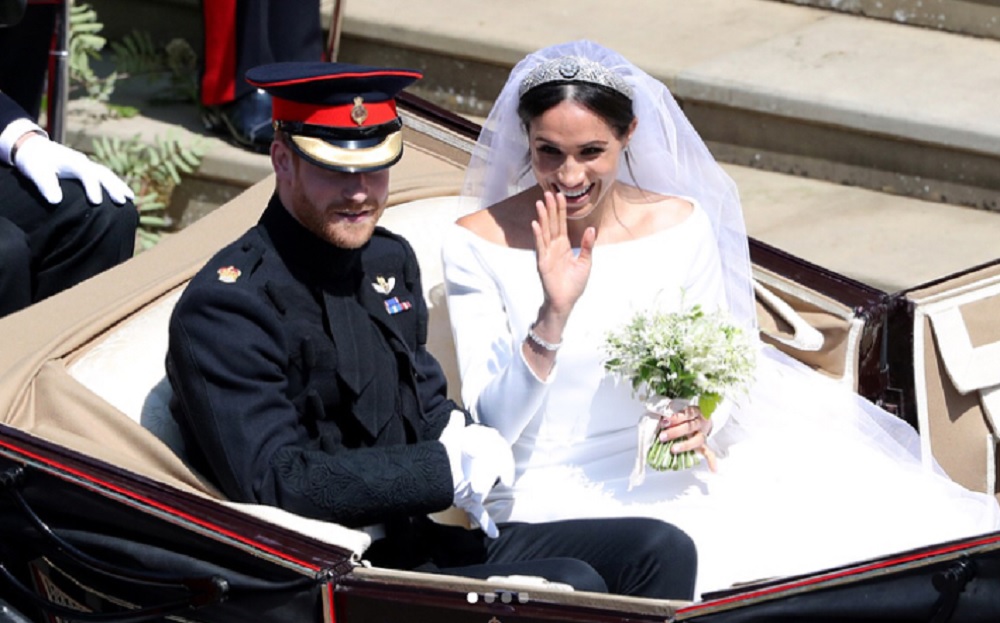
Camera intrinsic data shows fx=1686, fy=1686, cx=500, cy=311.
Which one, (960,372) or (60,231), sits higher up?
(960,372)

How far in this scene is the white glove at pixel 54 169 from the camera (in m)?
3.35

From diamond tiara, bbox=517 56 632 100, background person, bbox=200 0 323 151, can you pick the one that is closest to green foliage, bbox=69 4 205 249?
background person, bbox=200 0 323 151

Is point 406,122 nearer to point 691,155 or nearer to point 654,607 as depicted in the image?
point 691,155

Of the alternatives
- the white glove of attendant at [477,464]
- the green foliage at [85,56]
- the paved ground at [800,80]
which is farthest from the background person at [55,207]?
the green foliage at [85,56]

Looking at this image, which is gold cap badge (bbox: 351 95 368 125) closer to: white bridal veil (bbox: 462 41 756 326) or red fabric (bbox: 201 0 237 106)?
white bridal veil (bbox: 462 41 756 326)

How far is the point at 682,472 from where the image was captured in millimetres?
2990

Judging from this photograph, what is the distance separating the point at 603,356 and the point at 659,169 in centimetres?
42

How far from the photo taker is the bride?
2855 mm

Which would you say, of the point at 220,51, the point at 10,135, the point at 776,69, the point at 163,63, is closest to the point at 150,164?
the point at 220,51

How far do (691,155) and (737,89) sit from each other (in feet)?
4.92

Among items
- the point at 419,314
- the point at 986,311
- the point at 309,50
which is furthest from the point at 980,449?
the point at 309,50

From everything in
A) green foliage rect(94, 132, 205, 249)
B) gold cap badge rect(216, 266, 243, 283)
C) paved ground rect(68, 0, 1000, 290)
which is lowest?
green foliage rect(94, 132, 205, 249)

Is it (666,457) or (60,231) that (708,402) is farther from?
(60,231)

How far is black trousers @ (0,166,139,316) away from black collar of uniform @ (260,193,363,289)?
2.64ft
